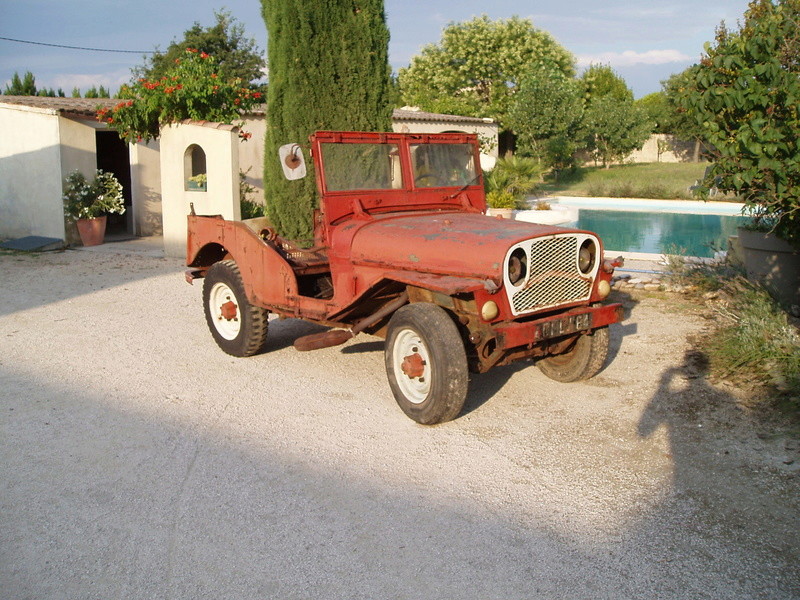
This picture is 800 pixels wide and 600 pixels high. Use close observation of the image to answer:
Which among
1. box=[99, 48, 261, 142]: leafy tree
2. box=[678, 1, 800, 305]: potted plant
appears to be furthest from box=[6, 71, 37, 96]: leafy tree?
box=[678, 1, 800, 305]: potted plant

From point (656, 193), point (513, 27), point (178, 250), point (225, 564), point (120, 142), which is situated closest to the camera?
point (225, 564)

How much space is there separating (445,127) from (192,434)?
20.8 metres

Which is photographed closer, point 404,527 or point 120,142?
point 404,527

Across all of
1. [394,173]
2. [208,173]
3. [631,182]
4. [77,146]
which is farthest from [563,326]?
[631,182]

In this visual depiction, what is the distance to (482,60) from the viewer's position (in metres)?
35.2

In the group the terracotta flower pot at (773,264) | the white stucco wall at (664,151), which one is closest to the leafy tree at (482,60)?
the white stucco wall at (664,151)

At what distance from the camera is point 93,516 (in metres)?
3.80

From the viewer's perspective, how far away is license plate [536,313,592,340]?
15.7ft

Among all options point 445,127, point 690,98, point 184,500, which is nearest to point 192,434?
point 184,500

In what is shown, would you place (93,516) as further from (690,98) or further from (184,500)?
(690,98)

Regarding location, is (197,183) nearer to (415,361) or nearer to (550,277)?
(415,361)

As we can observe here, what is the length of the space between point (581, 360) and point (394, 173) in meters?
2.07

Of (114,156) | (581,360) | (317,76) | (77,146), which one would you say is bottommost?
(581,360)

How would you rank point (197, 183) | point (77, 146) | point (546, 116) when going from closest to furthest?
point (197, 183) < point (77, 146) < point (546, 116)
